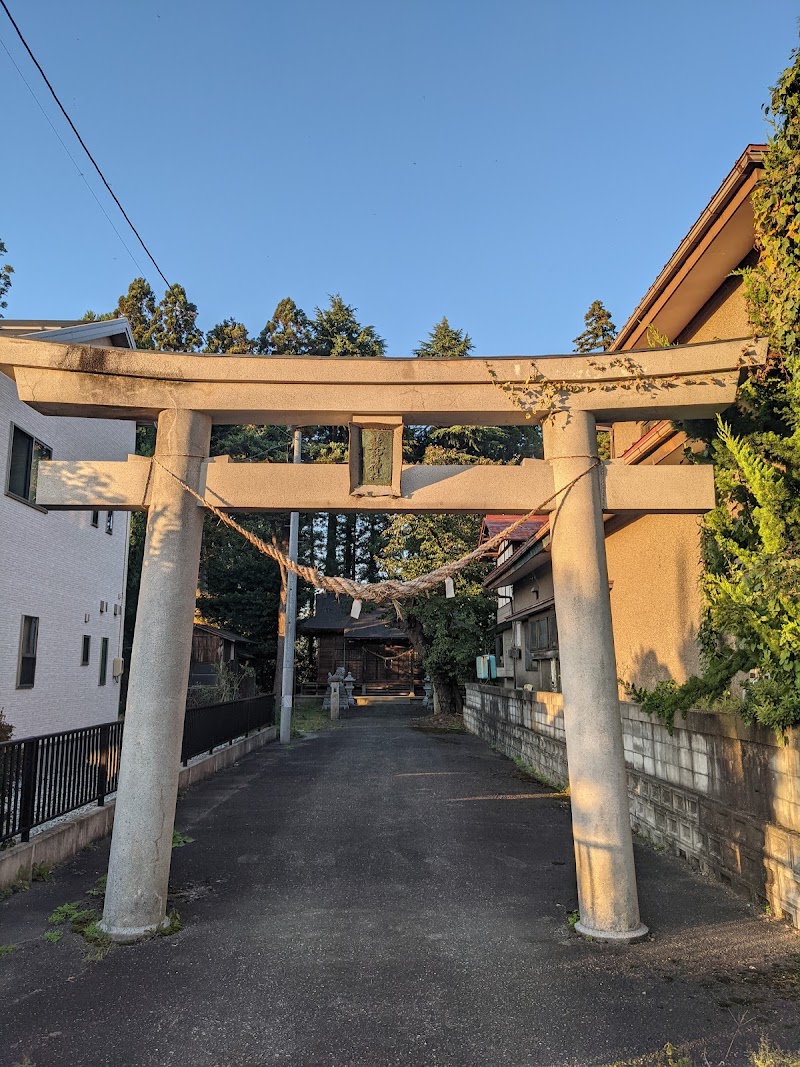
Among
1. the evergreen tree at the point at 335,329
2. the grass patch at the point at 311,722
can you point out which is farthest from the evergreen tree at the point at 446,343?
the grass patch at the point at 311,722

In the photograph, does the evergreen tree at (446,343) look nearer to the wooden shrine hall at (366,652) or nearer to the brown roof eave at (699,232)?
the wooden shrine hall at (366,652)

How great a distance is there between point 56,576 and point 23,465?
256cm

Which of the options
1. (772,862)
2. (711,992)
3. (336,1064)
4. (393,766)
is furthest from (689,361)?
(393,766)

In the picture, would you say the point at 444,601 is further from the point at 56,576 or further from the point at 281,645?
the point at 56,576

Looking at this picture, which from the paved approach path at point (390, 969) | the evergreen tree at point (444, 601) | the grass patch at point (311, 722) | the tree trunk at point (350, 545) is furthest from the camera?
the tree trunk at point (350, 545)

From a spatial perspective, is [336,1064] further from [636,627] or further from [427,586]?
[636,627]

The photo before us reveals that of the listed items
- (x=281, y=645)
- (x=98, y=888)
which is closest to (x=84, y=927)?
(x=98, y=888)

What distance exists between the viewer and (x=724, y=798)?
21.2 ft

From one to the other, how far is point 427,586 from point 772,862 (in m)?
3.50

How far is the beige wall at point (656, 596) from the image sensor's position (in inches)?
357

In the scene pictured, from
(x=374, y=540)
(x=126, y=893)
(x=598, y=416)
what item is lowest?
(x=126, y=893)

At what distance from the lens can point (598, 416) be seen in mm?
6277

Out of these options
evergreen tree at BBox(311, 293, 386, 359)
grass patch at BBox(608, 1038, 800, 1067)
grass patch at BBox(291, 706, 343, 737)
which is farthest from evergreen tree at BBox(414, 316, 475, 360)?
grass patch at BBox(608, 1038, 800, 1067)

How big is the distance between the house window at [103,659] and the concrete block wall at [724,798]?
12.4m
